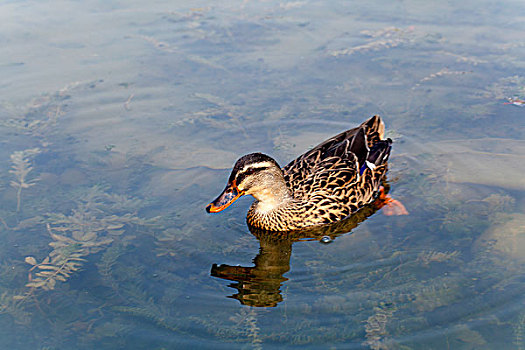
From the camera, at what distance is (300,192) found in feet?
21.6

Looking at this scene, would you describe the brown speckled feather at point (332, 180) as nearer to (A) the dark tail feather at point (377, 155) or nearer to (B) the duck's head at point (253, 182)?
(A) the dark tail feather at point (377, 155)

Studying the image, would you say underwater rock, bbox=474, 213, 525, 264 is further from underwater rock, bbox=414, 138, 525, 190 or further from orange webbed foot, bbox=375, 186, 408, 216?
orange webbed foot, bbox=375, 186, 408, 216

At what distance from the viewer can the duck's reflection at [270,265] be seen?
5234 mm

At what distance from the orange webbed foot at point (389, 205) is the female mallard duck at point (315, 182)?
0.32ft

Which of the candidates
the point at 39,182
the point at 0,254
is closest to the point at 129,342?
the point at 0,254

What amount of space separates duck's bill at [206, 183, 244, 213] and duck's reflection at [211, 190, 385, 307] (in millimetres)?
504

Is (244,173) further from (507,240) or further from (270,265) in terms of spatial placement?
(507,240)

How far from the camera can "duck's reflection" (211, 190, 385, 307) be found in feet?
17.2

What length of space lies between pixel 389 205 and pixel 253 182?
1.58m

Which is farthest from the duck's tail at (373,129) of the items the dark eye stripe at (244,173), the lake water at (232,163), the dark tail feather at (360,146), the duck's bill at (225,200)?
the duck's bill at (225,200)

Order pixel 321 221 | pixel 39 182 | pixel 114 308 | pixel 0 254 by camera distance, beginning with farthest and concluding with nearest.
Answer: pixel 39 182
pixel 321 221
pixel 0 254
pixel 114 308

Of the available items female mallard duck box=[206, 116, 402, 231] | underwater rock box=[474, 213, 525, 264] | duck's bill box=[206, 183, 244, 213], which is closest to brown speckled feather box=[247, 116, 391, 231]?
female mallard duck box=[206, 116, 402, 231]

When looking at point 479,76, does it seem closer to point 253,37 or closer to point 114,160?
point 253,37

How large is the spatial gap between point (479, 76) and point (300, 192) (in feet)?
13.4
